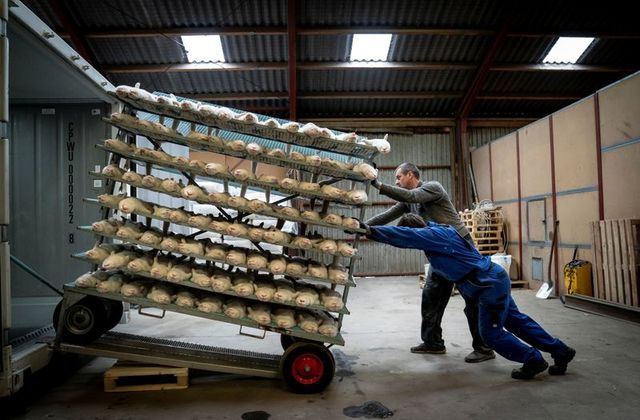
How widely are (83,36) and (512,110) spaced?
1362cm

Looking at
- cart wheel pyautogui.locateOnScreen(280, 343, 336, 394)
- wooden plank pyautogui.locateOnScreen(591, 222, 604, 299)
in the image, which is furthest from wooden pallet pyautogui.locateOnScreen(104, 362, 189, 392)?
wooden plank pyautogui.locateOnScreen(591, 222, 604, 299)

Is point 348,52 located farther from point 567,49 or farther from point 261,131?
point 261,131

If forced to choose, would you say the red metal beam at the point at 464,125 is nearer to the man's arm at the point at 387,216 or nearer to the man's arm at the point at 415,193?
the man's arm at the point at 387,216

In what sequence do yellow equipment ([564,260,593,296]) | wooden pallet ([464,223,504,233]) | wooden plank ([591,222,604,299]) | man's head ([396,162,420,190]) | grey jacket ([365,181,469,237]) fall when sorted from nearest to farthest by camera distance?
grey jacket ([365,181,469,237]) < man's head ([396,162,420,190]) < wooden plank ([591,222,604,299]) < yellow equipment ([564,260,593,296]) < wooden pallet ([464,223,504,233])

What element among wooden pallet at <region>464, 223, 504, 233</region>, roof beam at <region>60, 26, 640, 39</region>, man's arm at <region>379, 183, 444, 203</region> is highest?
roof beam at <region>60, 26, 640, 39</region>

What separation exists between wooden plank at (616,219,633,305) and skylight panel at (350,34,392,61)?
7.61 m

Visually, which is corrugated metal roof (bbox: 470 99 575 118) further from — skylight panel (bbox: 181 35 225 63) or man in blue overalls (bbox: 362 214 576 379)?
man in blue overalls (bbox: 362 214 576 379)

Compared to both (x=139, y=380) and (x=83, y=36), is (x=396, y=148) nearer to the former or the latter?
(x=83, y=36)

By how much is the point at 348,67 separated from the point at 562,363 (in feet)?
32.6

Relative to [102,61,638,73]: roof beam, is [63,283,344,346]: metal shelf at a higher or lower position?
lower

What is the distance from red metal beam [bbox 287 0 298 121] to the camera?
10727mm

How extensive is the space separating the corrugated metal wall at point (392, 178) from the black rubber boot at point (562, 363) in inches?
392

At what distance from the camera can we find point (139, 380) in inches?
177

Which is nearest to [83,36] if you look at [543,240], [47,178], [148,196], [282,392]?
[148,196]
